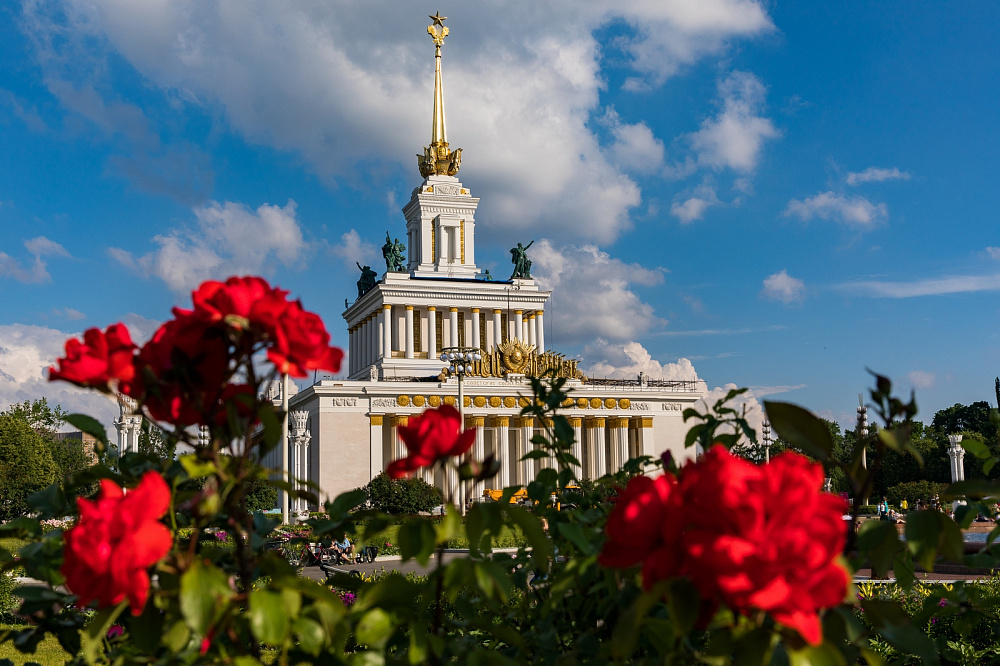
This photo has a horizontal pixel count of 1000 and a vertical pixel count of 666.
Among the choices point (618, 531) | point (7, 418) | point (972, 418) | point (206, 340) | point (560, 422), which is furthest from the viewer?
point (972, 418)

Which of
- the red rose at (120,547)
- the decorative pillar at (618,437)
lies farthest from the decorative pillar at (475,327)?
the red rose at (120,547)

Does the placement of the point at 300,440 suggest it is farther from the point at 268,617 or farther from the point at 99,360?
the point at 268,617

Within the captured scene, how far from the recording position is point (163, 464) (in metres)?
2.61

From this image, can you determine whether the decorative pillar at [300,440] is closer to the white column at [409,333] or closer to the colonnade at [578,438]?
the colonnade at [578,438]

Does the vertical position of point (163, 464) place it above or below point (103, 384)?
below

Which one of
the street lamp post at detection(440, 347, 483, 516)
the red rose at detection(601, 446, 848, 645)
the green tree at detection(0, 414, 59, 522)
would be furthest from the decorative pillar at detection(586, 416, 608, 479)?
the red rose at detection(601, 446, 848, 645)

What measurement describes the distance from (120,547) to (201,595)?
0.21 meters

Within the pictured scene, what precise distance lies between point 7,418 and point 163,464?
52.9 m

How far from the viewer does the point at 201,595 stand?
1.72 meters

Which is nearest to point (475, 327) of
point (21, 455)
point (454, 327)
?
point (454, 327)

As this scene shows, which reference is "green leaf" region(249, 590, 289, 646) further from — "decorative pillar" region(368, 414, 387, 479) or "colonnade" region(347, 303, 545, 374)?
"colonnade" region(347, 303, 545, 374)

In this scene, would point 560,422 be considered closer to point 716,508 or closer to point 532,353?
point 716,508

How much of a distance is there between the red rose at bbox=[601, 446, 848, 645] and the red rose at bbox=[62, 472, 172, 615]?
1118mm

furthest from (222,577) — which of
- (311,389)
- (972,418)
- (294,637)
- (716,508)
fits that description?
(972,418)
